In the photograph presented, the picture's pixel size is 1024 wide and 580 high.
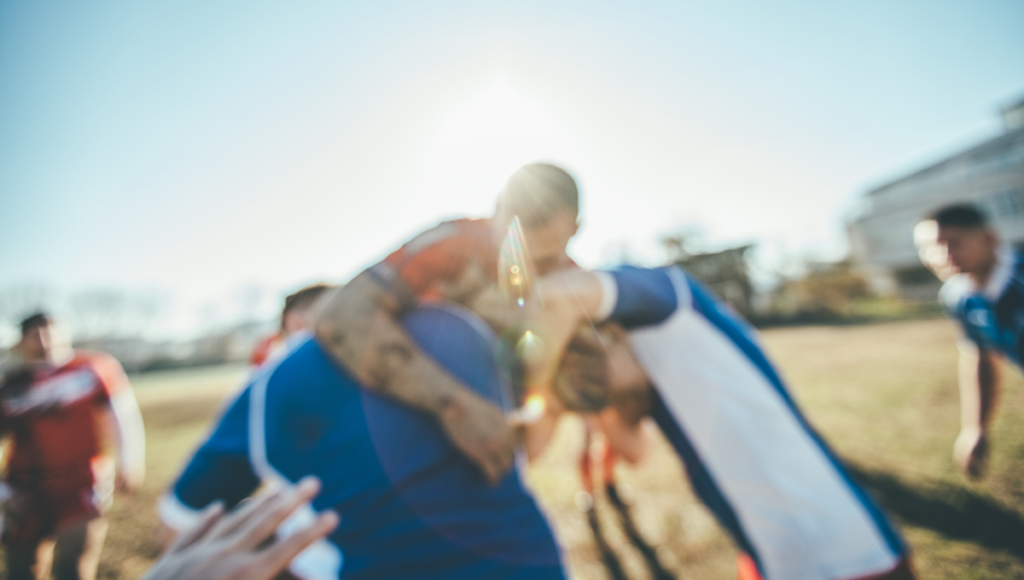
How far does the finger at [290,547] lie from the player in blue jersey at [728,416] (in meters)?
1.02

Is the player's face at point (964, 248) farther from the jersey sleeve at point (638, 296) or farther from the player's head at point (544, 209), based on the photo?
the player's head at point (544, 209)

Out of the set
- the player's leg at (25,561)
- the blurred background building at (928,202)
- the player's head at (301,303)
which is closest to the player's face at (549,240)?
the player's head at (301,303)

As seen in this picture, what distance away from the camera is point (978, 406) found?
10.6 feet

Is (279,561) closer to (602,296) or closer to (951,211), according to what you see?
(602,296)

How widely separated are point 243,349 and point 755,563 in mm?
60995

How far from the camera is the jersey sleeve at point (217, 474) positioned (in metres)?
1.20

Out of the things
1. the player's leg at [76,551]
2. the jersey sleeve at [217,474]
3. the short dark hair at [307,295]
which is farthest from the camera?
the short dark hair at [307,295]

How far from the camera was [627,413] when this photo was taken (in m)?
2.02

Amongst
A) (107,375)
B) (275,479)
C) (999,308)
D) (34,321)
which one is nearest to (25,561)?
(107,375)

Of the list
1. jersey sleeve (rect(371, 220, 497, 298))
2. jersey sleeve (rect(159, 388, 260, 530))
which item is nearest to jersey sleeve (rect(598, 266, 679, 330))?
jersey sleeve (rect(371, 220, 497, 298))

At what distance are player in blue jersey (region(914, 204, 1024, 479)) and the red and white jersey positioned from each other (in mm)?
7751

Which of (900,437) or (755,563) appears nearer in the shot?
(755,563)

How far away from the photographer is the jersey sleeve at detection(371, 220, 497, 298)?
1.68 meters

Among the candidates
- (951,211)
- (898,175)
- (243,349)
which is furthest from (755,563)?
(243,349)
